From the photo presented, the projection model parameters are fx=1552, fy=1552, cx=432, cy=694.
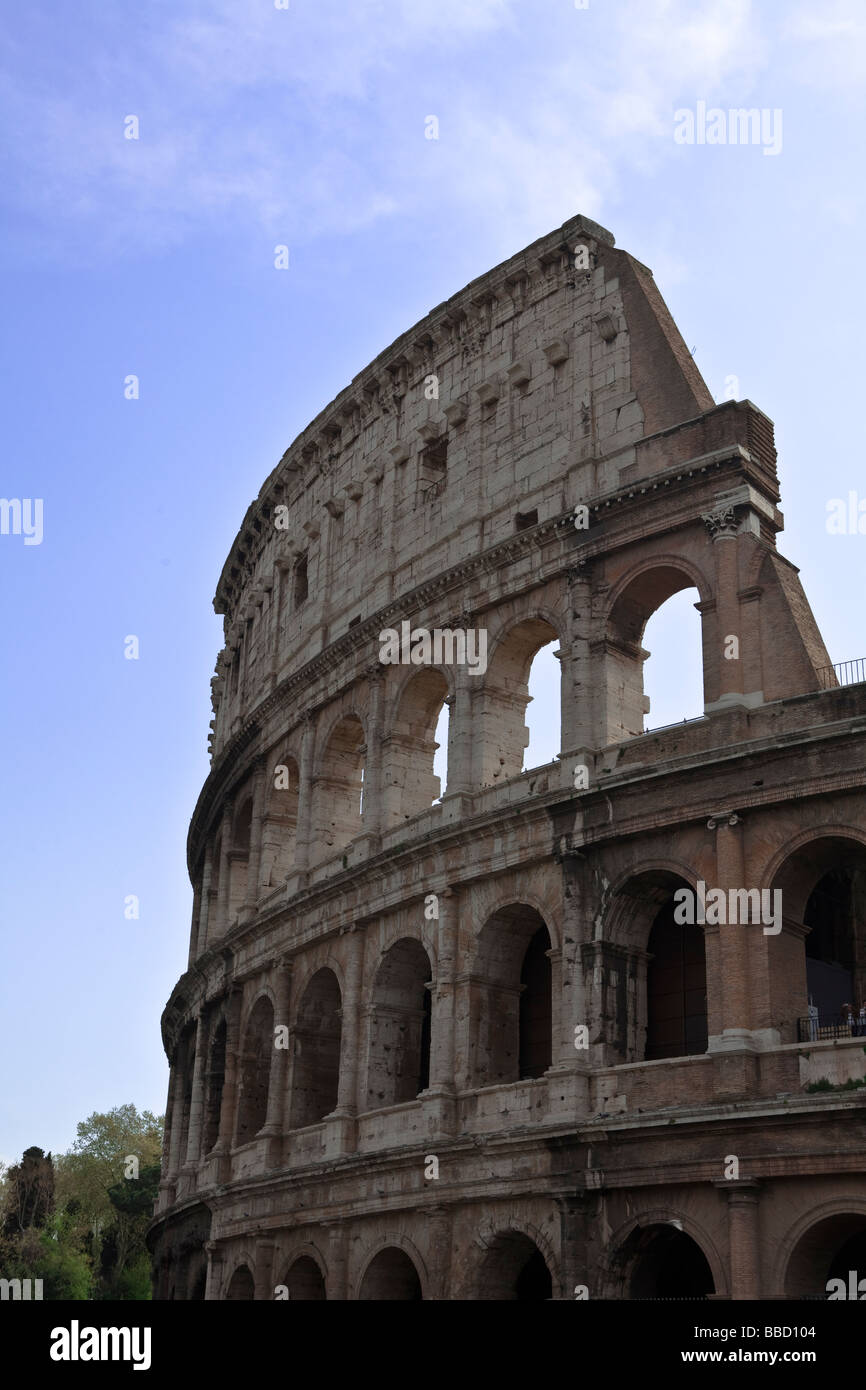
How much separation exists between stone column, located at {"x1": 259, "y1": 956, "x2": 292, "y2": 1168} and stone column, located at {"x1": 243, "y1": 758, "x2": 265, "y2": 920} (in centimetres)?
287

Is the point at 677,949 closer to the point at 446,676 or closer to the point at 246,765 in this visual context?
the point at 446,676

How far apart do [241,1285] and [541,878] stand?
396 inches

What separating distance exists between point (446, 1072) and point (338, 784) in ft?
24.6

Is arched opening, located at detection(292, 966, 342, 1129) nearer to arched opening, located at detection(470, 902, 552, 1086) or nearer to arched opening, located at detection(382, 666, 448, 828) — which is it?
arched opening, located at detection(382, 666, 448, 828)

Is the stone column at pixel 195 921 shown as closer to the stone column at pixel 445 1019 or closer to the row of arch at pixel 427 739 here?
the row of arch at pixel 427 739

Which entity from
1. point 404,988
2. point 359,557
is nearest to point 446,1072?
point 404,988

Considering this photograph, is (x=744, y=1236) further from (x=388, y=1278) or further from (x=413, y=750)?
(x=413, y=750)

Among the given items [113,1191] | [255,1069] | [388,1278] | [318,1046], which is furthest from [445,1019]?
[113,1191]

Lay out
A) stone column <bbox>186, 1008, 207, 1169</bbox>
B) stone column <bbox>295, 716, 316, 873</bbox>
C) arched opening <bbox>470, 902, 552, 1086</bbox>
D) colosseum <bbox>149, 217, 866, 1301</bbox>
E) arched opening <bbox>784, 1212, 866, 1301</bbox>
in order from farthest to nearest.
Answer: stone column <bbox>186, 1008, 207, 1169</bbox> < stone column <bbox>295, 716, 316, 873</bbox> < arched opening <bbox>470, 902, 552, 1086</bbox> < colosseum <bbox>149, 217, 866, 1301</bbox> < arched opening <bbox>784, 1212, 866, 1301</bbox>

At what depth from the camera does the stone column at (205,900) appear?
3366 centimetres

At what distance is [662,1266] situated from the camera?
65.4 ft

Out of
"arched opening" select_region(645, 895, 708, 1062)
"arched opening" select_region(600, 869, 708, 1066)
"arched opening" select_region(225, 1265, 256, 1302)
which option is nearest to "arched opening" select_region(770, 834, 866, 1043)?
"arched opening" select_region(645, 895, 708, 1062)

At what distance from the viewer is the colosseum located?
18.8 metres

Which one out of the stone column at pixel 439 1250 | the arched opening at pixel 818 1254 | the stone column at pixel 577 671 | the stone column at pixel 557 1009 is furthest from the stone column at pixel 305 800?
the arched opening at pixel 818 1254
